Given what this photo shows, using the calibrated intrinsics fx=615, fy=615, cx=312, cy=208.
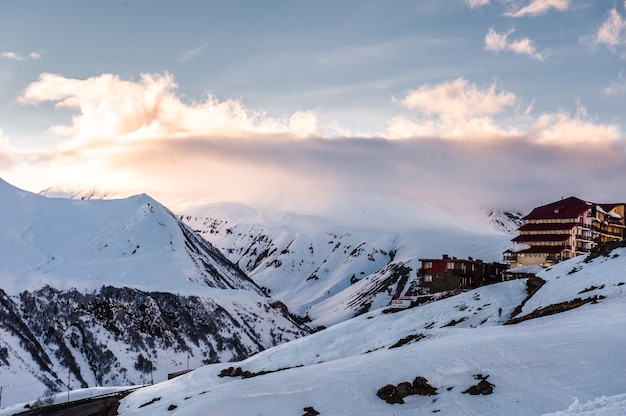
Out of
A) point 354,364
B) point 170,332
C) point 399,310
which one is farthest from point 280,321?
point 354,364

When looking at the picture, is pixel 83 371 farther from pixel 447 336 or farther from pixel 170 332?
pixel 447 336

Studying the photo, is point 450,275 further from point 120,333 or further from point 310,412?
point 310,412

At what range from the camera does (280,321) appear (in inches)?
6811

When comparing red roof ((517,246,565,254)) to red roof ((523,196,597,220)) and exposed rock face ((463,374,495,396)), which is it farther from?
exposed rock face ((463,374,495,396))

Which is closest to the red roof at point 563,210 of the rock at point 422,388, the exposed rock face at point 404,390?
the rock at point 422,388

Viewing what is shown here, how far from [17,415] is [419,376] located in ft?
151

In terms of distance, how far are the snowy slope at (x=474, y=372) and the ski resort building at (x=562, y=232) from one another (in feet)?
192

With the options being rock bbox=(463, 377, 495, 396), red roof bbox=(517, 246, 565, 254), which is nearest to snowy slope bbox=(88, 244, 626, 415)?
rock bbox=(463, 377, 495, 396)

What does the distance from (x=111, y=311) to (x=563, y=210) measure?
328ft

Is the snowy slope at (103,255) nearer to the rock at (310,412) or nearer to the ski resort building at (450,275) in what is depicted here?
the ski resort building at (450,275)

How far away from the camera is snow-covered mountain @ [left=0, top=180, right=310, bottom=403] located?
11431cm

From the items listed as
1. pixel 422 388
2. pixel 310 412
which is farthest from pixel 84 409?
pixel 422 388

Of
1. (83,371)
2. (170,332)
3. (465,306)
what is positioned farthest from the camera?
(170,332)

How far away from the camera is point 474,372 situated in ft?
127
